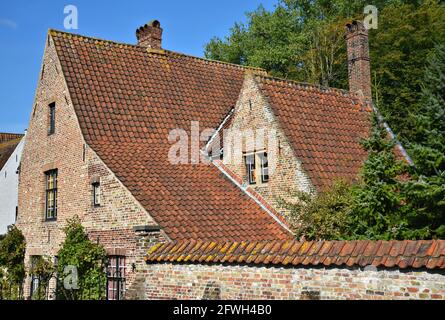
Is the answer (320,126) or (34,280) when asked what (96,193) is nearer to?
(34,280)

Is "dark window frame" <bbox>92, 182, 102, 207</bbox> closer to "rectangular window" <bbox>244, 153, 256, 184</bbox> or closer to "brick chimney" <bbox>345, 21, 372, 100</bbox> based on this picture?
"rectangular window" <bbox>244, 153, 256, 184</bbox>

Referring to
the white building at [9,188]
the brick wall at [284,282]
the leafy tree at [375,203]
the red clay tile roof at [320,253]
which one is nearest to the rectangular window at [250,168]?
the leafy tree at [375,203]

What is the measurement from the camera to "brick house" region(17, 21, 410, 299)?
1386cm

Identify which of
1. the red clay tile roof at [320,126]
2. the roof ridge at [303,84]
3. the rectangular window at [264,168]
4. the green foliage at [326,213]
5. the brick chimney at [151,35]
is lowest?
the green foliage at [326,213]

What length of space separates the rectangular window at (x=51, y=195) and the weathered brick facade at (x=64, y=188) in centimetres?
18

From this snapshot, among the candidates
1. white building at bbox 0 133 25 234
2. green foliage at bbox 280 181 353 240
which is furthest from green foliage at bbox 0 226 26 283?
white building at bbox 0 133 25 234

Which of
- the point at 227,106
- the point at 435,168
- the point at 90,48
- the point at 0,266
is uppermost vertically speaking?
the point at 90,48

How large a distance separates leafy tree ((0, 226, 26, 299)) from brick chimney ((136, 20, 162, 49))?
8539mm

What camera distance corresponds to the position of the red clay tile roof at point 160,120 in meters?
13.7

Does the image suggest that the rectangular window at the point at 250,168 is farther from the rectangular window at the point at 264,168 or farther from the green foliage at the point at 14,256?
the green foliage at the point at 14,256

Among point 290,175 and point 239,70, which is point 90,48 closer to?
point 239,70
